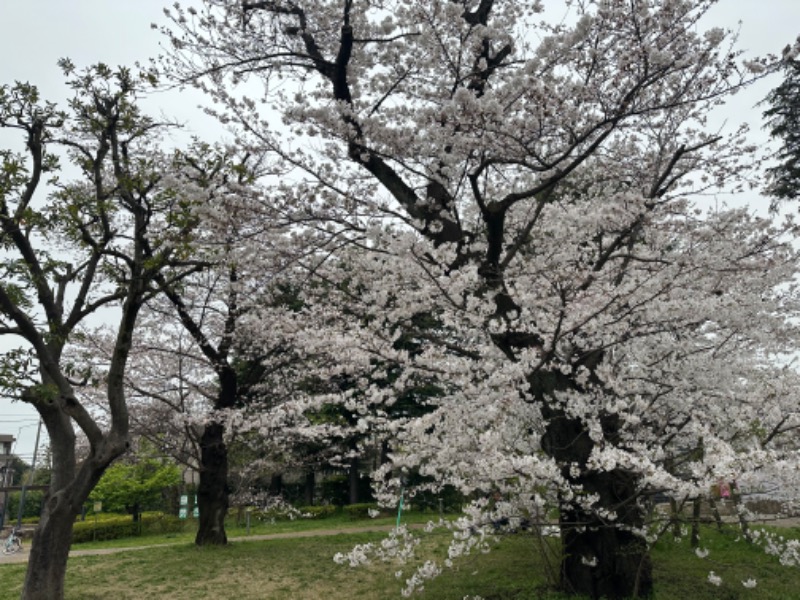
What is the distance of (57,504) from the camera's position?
612 cm

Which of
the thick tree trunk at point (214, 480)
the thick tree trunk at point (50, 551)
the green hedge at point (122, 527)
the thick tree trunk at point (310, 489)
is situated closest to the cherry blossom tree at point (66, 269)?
the thick tree trunk at point (50, 551)

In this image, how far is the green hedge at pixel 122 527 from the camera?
16969 millimetres

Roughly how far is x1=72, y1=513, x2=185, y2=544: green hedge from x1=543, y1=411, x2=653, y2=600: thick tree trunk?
15798 mm

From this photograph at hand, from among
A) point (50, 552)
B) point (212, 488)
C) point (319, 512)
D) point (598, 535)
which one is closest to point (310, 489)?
point (319, 512)

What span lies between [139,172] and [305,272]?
2427 millimetres

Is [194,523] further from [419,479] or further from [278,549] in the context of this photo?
[278,549]

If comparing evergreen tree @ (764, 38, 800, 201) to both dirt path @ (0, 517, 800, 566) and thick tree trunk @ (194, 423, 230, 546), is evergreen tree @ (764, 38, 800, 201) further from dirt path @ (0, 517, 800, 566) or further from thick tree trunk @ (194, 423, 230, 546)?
thick tree trunk @ (194, 423, 230, 546)

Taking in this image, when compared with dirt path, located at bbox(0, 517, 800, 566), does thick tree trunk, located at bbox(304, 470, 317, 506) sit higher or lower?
higher

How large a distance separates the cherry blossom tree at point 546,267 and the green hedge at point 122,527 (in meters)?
14.5

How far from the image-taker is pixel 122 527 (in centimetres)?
1758

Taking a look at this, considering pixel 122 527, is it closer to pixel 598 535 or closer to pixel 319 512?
pixel 319 512

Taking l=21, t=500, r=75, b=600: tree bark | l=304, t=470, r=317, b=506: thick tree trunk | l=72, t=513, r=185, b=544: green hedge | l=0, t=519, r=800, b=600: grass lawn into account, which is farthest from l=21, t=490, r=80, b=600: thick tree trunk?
l=304, t=470, r=317, b=506: thick tree trunk

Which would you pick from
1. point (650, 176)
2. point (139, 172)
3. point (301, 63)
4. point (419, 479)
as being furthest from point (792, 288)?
point (419, 479)

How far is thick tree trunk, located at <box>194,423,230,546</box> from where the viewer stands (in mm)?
10812
